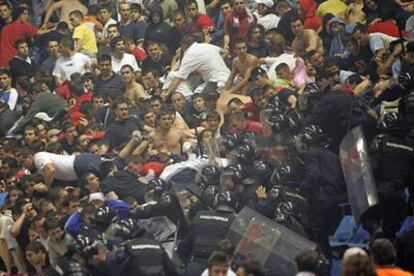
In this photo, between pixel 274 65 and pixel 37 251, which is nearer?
pixel 37 251

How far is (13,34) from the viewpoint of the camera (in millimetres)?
27453

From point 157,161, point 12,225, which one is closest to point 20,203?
point 12,225

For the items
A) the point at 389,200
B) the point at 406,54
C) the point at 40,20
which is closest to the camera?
the point at 389,200

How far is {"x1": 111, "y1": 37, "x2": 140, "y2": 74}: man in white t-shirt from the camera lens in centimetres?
2584

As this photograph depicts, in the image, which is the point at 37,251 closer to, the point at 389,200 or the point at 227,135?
the point at 227,135

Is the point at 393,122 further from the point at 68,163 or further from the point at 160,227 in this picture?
the point at 68,163

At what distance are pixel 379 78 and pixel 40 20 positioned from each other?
8.35 meters

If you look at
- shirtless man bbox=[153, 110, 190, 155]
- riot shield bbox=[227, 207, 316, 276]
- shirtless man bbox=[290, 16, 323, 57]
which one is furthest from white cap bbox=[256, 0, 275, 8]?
riot shield bbox=[227, 207, 316, 276]

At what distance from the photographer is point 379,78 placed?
21562 mm

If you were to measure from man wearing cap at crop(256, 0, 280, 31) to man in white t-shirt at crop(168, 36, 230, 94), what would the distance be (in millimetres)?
946

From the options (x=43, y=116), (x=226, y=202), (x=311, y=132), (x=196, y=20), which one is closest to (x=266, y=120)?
(x=311, y=132)

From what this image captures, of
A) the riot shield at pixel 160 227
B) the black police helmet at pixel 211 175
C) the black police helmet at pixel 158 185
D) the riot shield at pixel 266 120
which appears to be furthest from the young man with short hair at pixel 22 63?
Result: the riot shield at pixel 160 227

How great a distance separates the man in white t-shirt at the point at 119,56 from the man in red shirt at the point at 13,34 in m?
2.00

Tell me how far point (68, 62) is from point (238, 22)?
2813 mm
